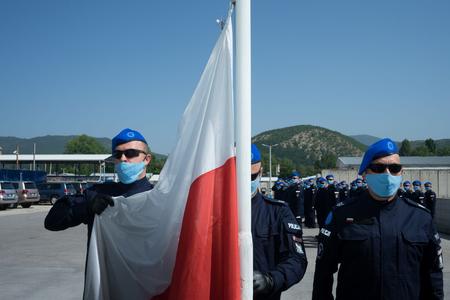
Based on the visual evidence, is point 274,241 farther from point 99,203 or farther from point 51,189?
point 51,189

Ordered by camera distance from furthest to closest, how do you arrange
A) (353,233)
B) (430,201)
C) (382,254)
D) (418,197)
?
(418,197) < (430,201) < (353,233) < (382,254)

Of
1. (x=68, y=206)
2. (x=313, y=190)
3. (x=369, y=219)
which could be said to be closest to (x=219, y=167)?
(x=369, y=219)

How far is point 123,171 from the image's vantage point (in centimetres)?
347

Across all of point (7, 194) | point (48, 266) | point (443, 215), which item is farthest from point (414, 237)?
point (7, 194)

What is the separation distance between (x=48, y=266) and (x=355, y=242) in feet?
27.5

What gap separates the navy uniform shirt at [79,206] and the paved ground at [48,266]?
4306 mm

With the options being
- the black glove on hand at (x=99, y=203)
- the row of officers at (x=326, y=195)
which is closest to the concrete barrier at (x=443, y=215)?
the row of officers at (x=326, y=195)

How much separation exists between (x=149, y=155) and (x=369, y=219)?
162 cm

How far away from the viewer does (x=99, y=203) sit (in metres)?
3.15

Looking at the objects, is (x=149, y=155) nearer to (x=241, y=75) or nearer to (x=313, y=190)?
(x=241, y=75)

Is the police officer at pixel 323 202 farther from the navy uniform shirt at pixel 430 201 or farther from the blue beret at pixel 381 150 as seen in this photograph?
the blue beret at pixel 381 150

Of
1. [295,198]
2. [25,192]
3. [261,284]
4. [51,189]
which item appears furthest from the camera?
[51,189]

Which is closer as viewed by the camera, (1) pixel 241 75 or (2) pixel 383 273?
(1) pixel 241 75

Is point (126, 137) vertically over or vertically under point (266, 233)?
over
